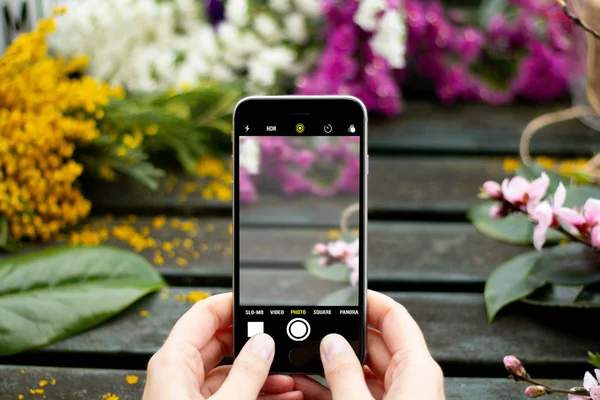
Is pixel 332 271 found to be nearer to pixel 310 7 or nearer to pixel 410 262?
pixel 410 262

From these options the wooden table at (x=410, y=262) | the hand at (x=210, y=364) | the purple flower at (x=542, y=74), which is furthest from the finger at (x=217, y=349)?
the purple flower at (x=542, y=74)

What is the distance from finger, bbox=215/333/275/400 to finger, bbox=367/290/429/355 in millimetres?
95

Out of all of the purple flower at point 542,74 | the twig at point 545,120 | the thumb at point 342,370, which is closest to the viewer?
the thumb at point 342,370

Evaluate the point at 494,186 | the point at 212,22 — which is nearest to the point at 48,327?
the point at 494,186

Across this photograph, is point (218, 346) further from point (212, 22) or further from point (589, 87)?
point (212, 22)

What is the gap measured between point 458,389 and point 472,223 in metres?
0.37

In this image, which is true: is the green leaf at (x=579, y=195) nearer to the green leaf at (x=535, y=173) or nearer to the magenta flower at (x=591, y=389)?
the green leaf at (x=535, y=173)

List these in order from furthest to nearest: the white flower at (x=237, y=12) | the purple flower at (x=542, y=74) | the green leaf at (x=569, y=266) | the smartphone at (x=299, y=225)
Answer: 1. the purple flower at (x=542, y=74)
2. the white flower at (x=237, y=12)
3. the green leaf at (x=569, y=266)
4. the smartphone at (x=299, y=225)

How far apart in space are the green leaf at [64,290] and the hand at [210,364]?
194 mm

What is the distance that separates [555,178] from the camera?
0.85m

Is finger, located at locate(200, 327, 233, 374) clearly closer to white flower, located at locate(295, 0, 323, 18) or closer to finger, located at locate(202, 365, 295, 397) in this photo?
finger, located at locate(202, 365, 295, 397)

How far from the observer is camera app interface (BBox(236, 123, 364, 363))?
0.58m

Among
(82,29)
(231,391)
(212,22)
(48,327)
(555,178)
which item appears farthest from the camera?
(212,22)

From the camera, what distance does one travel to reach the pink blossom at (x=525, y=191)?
26.0 inches
